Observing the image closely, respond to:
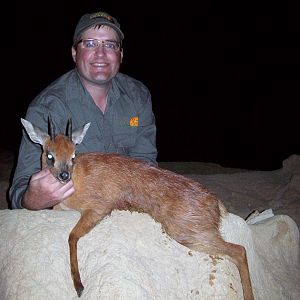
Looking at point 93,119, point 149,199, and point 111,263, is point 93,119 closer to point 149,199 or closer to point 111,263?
point 149,199

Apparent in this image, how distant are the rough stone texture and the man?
564 mm

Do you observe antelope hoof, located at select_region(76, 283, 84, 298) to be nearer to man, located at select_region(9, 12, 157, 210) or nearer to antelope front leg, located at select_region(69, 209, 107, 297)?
antelope front leg, located at select_region(69, 209, 107, 297)

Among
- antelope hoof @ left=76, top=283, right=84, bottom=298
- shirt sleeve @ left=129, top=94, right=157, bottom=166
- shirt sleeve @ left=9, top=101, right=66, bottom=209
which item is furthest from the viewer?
shirt sleeve @ left=129, top=94, right=157, bottom=166

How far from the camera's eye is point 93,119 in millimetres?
5328

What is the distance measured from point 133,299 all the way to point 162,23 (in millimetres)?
34447

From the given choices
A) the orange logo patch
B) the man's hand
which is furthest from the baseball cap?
the man's hand

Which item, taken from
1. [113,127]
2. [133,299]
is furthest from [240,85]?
[133,299]

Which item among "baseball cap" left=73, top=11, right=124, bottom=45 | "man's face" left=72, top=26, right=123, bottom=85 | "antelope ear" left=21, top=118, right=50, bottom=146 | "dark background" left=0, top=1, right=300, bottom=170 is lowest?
"dark background" left=0, top=1, right=300, bottom=170

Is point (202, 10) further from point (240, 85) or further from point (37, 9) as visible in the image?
point (37, 9)

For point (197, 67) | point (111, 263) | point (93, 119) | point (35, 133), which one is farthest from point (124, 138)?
point (197, 67)

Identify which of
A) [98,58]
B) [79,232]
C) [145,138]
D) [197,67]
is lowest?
[197,67]

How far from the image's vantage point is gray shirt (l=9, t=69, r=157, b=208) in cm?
463

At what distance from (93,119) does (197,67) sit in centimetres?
2844

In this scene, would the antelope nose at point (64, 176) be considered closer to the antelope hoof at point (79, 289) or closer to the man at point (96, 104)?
the man at point (96, 104)
